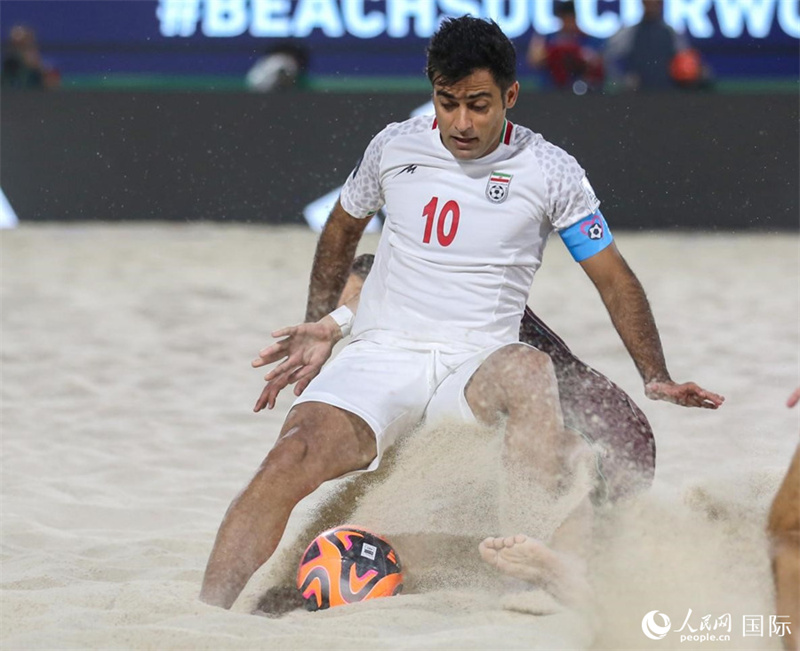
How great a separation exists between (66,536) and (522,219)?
1886 millimetres

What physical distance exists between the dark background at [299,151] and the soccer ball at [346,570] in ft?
24.3

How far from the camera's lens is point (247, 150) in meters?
11.2

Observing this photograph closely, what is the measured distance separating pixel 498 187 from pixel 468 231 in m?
0.16

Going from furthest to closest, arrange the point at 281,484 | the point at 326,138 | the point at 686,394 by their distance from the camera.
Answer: the point at 326,138, the point at 686,394, the point at 281,484

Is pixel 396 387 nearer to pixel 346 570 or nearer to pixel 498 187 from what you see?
pixel 346 570

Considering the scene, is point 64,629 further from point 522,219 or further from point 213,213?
point 213,213

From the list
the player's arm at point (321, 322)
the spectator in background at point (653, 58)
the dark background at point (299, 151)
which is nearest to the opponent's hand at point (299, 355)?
the player's arm at point (321, 322)

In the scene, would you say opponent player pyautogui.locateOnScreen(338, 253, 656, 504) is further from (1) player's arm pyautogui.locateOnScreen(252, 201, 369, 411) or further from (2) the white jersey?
(2) the white jersey

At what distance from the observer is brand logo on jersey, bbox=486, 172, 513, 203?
3795mm

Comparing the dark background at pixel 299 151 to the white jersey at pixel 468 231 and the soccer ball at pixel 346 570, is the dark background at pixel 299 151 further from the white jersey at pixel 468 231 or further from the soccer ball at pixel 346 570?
the soccer ball at pixel 346 570

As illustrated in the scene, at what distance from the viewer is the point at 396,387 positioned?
12.2 feet

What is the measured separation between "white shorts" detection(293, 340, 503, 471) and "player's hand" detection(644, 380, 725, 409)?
1.64 ft

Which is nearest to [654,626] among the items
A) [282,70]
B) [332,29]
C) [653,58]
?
[653,58]

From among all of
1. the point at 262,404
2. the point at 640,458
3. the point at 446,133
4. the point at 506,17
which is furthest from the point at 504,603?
the point at 506,17
